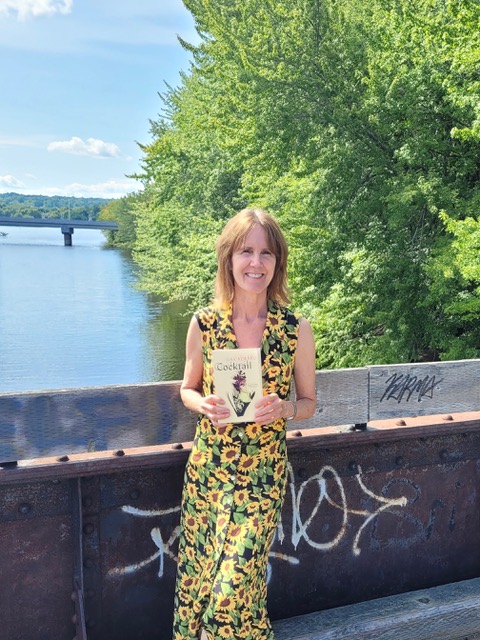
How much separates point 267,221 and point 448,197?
1079 centimetres

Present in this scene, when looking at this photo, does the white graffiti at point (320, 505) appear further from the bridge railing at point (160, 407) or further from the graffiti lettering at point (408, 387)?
the graffiti lettering at point (408, 387)

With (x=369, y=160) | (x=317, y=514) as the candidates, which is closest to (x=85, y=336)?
(x=369, y=160)

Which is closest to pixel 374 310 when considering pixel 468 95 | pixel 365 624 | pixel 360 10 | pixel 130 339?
pixel 468 95

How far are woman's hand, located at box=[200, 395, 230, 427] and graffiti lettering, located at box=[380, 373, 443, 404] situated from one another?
974 mm

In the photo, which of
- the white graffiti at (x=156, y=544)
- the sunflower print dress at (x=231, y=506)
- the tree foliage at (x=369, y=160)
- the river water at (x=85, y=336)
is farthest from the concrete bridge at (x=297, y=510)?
the river water at (x=85, y=336)

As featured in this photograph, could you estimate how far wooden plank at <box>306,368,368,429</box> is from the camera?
3.20 m

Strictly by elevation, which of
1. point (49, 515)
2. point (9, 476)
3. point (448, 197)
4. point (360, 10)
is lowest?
point (49, 515)

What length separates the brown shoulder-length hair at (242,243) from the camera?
2.80 m

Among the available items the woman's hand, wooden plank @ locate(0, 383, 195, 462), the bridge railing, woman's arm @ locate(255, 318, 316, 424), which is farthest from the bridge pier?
the woman's hand

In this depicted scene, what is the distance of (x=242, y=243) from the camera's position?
2.80 metres

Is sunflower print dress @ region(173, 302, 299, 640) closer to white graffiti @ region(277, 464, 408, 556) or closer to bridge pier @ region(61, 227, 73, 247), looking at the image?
white graffiti @ region(277, 464, 408, 556)

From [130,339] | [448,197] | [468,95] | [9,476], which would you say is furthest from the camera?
[130,339]

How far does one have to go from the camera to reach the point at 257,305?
2916mm

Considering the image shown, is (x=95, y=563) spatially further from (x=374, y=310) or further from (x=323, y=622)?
(x=374, y=310)
